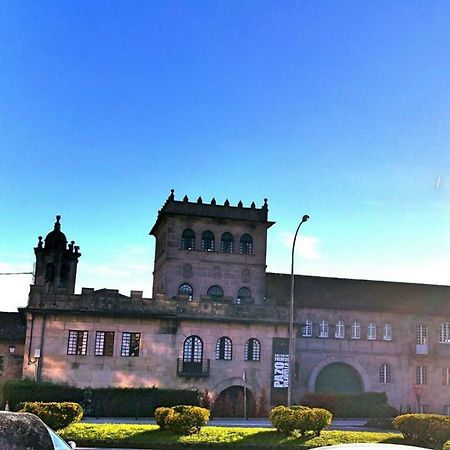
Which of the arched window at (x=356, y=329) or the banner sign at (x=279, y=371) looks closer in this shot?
the banner sign at (x=279, y=371)

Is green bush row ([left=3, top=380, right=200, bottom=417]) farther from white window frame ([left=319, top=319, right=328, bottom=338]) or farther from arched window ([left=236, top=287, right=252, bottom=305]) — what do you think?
white window frame ([left=319, top=319, right=328, bottom=338])

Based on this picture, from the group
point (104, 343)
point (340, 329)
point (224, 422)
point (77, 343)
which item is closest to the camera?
point (224, 422)

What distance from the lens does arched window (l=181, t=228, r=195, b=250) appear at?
49750mm

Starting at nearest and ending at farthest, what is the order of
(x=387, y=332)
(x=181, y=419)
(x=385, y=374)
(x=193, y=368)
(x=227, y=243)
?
1. (x=181, y=419)
2. (x=193, y=368)
3. (x=227, y=243)
4. (x=385, y=374)
5. (x=387, y=332)

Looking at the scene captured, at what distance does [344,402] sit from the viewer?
44.2 metres

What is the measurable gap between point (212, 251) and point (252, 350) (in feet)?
31.2

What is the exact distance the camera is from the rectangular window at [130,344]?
41625mm

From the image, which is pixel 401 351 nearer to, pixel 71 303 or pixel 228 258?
pixel 228 258

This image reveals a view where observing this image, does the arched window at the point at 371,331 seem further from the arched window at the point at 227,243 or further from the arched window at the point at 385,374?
the arched window at the point at 227,243

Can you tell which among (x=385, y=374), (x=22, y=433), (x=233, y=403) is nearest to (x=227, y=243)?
(x=233, y=403)

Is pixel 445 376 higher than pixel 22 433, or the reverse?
pixel 445 376

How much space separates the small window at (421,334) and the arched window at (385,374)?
3.53 m

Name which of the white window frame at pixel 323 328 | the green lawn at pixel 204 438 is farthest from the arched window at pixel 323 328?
the green lawn at pixel 204 438

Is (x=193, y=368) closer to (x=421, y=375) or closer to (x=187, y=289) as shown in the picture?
(x=187, y=289)
